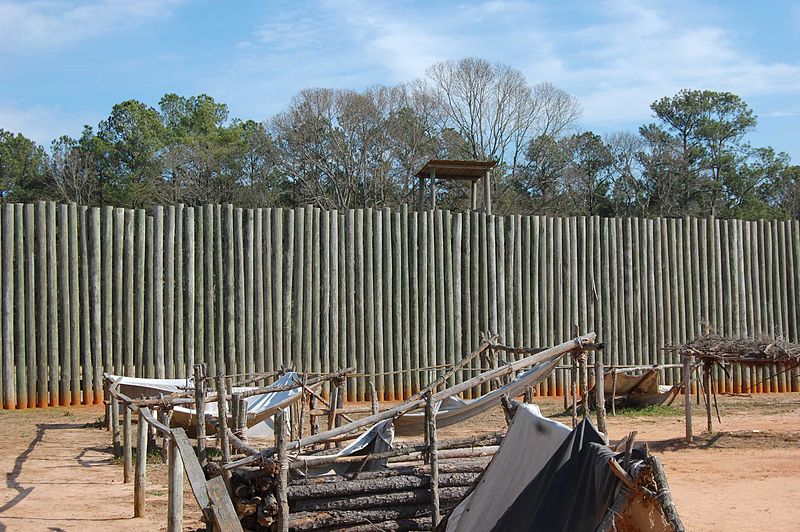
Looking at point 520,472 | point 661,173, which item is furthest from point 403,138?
point 520,472

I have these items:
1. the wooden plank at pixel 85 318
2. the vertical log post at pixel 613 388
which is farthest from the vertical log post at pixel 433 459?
the wooden plank at pixel 85 318

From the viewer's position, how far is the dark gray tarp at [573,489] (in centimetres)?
429

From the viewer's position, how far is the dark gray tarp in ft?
14.1

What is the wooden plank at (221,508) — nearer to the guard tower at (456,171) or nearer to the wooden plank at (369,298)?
the wooden plank at (369,298)

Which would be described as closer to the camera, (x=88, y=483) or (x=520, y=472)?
(x=520, y=472)

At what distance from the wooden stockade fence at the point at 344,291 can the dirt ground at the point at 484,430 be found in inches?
51.5

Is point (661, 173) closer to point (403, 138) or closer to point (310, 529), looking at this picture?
point (403, 138)

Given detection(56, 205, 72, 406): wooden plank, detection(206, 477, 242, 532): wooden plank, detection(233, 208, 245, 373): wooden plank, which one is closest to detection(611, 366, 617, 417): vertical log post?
detection(233, 208, 245, 373): wooden plank

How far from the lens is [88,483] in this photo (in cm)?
924

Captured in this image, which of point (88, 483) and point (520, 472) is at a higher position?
point (520, 472)

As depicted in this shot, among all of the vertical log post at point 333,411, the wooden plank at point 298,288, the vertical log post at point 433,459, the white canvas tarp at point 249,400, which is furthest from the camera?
the wooden plank at point 298,288

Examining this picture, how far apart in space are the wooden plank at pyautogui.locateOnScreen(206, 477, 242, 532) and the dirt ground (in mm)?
1838

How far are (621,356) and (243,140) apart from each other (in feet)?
76.1

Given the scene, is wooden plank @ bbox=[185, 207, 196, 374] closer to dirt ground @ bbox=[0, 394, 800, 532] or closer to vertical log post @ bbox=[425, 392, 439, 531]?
dirt ground @ bbox=[0, 394, 800, 532]
